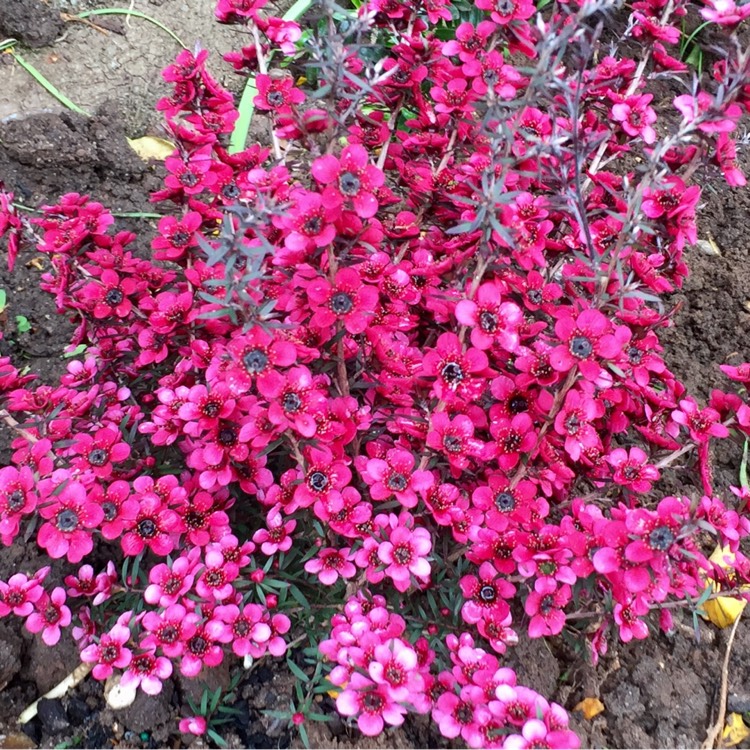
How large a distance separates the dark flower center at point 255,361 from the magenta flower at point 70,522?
521mm

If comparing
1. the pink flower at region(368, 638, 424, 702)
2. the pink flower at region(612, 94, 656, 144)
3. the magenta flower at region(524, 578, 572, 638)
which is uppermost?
the pink flower at region(612, 94, 656, 144)

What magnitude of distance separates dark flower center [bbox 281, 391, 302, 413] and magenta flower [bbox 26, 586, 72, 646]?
80 centimetres

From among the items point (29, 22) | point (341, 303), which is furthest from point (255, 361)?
point (29, 22)

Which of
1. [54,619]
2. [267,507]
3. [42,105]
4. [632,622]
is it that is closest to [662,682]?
[632,622]

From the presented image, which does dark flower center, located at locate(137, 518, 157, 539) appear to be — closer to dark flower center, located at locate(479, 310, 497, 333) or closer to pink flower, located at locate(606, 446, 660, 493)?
dark flower center, located at locate(479, 310, 497, 333)

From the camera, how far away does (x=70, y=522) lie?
4.96ft

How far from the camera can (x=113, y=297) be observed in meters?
1.81

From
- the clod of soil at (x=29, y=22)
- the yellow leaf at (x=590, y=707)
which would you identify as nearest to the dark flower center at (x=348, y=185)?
the yellow leaf at (x=590, y=707)

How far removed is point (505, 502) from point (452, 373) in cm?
39

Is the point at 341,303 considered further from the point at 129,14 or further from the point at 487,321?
the point at 129,14

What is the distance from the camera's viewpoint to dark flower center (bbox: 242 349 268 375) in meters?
1.32

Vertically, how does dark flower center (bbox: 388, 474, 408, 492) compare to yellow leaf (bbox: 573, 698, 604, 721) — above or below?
above

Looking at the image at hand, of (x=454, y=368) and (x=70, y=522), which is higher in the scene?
(x=454, y=368)

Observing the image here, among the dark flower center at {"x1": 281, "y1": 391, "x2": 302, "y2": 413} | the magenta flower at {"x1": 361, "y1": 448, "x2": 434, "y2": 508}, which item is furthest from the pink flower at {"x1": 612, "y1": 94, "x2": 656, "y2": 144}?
the dark flower center at {"x1": 281, "y1": 391, "x2": 302, "y2": 413}
